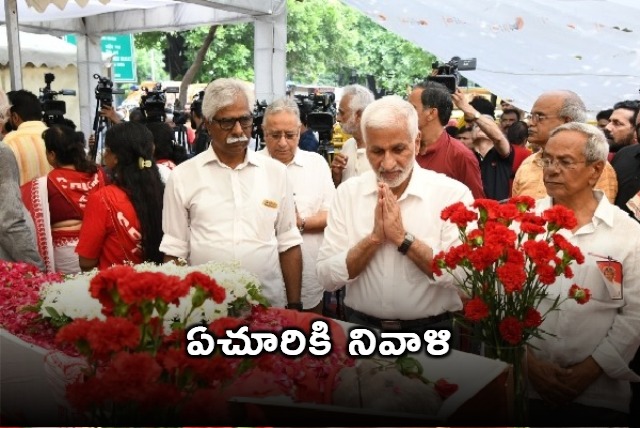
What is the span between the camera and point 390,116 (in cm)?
213

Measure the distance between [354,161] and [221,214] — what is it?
56.9 inches

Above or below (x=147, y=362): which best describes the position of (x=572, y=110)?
above

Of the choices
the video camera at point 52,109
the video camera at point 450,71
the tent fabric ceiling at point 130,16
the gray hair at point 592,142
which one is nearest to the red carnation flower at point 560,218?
the gray hair at point 592,142

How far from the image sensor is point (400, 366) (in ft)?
5.02

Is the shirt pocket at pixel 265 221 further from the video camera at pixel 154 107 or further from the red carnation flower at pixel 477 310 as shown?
the video camera at pixel 154 107

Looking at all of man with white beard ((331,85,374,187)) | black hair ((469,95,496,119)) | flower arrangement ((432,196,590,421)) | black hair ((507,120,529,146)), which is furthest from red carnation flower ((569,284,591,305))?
black hair ((469,95,496,119))

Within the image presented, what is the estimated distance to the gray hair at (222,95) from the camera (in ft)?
8.30

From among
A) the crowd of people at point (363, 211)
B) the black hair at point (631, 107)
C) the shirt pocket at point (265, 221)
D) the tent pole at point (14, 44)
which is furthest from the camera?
the tent pole at point (14, 44)

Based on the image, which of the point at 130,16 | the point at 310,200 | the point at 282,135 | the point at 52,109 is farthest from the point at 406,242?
the point at 130,16

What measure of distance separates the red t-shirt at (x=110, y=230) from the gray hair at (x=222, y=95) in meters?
0.49

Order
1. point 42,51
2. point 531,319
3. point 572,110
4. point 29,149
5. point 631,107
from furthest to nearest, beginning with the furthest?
point 42,51 < point 631,107 < point 29,149 < point 572,110 < point 531,319

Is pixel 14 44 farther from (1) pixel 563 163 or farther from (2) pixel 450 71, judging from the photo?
(1) pixel 563 163

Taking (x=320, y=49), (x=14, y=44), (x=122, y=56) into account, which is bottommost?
(x=14, y=44)

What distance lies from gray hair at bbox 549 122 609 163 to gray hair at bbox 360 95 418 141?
0.42m
